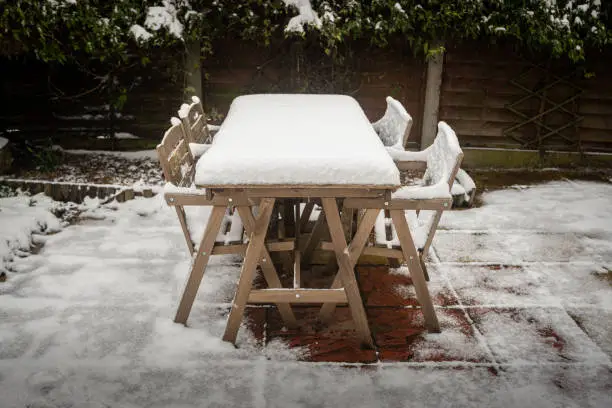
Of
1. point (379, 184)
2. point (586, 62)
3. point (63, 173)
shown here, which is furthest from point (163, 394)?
point (586, 62)

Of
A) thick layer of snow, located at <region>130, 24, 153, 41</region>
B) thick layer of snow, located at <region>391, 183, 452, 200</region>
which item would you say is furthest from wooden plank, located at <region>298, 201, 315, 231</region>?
thick layer of snow, located at <region>130, 24, 153, 41</region>

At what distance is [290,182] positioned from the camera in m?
2.81

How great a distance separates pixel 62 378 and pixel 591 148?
7.40 m

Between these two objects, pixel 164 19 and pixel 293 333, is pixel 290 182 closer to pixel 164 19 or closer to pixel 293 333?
pixel 293 333

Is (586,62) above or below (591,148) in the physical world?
above

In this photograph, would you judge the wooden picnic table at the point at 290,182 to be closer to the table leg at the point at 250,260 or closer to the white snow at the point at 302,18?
the table leg at the point at 250,260

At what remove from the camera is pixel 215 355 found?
319cm

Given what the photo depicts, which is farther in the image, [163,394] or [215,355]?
[215,355]

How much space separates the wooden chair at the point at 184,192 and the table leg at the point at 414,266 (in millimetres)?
1043

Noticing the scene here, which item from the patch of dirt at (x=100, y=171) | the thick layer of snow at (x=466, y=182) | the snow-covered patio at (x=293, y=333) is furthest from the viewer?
the patch of dirt at (x=100, y=171)

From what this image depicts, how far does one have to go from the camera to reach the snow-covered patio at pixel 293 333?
292 centimetres

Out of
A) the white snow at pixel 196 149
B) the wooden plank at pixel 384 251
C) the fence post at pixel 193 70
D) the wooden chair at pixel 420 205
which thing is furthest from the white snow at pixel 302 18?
the wooden plank at pixel 384 251

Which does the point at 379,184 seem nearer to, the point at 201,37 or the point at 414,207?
the point at 414,207

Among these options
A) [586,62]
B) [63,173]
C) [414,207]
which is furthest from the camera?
[586,62]
